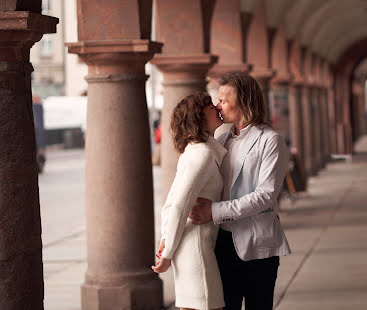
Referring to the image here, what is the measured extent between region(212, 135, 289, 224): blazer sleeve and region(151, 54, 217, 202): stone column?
239 inches

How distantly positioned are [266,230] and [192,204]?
394 millimetres

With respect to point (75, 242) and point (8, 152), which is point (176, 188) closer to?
point (8, 152)

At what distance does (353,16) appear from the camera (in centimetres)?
3584

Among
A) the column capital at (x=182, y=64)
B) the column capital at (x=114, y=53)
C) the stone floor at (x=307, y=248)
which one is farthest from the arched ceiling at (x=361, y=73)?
the column capital at (x=114, y=53)

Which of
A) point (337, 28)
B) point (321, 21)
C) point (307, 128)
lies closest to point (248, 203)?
point (307, 128)

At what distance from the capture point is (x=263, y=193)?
16.4 feet

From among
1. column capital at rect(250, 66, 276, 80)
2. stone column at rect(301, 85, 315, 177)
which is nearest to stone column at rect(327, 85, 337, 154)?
stone column at rect(301, 85, 315, 177)

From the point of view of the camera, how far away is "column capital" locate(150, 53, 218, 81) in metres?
11.2

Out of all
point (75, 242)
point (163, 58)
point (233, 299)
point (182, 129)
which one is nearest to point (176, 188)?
point (182, 129)

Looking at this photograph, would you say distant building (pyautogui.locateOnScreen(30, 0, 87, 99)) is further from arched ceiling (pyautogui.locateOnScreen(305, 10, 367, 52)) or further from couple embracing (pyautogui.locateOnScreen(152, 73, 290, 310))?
couple embracing (pyautogui.locateOnScreen(152, 73, 290, 310))

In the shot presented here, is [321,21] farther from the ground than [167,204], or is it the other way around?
[321,21]

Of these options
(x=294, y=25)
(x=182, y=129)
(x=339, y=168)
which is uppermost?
(x=294, y=25)

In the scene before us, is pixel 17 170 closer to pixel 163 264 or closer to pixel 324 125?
pixel 163 264

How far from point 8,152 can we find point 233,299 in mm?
1355
